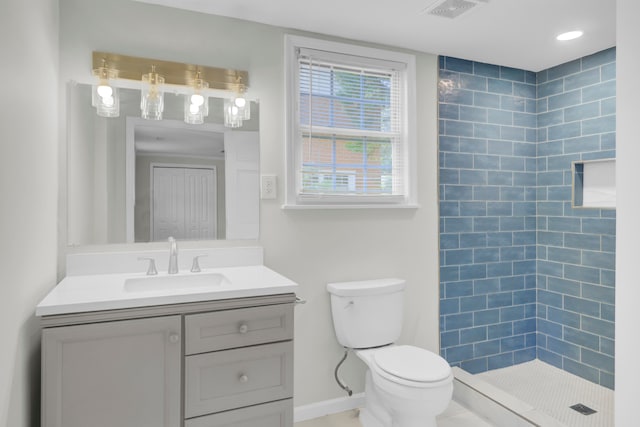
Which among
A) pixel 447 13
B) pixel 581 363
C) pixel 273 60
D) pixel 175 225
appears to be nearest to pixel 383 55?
pixel 447 13

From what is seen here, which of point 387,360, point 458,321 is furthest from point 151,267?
point 458,321

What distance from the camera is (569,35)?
2.54 meters

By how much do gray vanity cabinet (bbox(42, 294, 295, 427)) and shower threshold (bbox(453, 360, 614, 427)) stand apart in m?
1.32

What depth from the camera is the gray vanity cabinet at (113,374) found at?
1.47 metres

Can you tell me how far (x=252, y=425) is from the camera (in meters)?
1.76

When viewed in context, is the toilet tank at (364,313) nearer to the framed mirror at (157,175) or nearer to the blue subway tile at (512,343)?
the framed mirror at (157,175)

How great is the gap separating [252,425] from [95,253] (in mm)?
1113

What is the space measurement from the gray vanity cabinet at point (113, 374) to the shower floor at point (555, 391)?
2.02 meters

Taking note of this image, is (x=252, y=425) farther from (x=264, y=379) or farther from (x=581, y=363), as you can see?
(x=581, y=363)

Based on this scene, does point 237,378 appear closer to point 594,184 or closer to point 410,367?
point 410,367

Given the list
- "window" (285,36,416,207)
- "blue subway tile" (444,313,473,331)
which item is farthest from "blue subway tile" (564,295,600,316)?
"window" (285,36,416,207)

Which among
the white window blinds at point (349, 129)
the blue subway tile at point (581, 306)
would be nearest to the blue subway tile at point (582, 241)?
the blue subway tile at point (581, 306)

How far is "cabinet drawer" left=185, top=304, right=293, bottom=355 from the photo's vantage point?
5.44 ft

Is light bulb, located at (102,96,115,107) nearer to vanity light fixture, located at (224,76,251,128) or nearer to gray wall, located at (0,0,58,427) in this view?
gray wall, located at (0,0,58,427)
